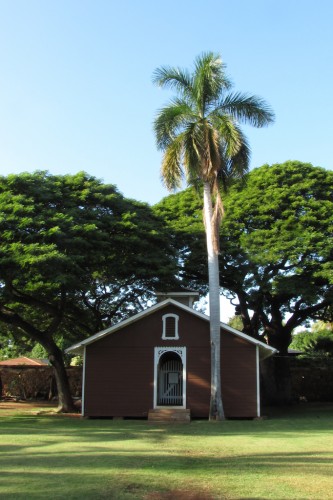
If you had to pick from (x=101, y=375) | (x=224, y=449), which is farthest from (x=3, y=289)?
(x=224, y=449)

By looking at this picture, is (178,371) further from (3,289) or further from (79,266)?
(3,289)

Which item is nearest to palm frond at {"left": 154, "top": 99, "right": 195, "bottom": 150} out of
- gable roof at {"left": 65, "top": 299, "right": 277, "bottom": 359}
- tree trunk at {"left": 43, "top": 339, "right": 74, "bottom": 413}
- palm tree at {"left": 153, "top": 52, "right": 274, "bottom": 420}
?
palm tree at {"left": 153, "top": 52, "right": 274, "bottom": 420}

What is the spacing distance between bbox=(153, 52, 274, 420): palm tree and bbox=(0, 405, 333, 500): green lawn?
735 cm

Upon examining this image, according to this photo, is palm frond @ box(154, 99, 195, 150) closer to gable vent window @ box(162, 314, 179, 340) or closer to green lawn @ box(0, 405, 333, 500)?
gable vent window @ box(162, 314, 179, 340)

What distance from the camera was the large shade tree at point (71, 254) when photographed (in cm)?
2017

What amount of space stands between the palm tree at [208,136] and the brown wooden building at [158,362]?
1.51 meters

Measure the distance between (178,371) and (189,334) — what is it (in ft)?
10.6

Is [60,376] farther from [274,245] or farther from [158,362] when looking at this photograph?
[274,245]

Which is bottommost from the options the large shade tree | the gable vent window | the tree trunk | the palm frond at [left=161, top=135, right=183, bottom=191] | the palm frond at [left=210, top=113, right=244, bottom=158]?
the tree trunk

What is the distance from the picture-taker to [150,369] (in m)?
22.2

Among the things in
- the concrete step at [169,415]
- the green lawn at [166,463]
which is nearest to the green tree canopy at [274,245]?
the concrete step at [169,415]

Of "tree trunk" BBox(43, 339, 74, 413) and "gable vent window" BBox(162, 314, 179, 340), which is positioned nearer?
"gable vent window" BBox(162, 314, 179, 340)

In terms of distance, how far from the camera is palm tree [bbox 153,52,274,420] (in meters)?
21.6

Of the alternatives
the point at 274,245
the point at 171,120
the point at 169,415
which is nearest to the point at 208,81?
the point at 171,120
